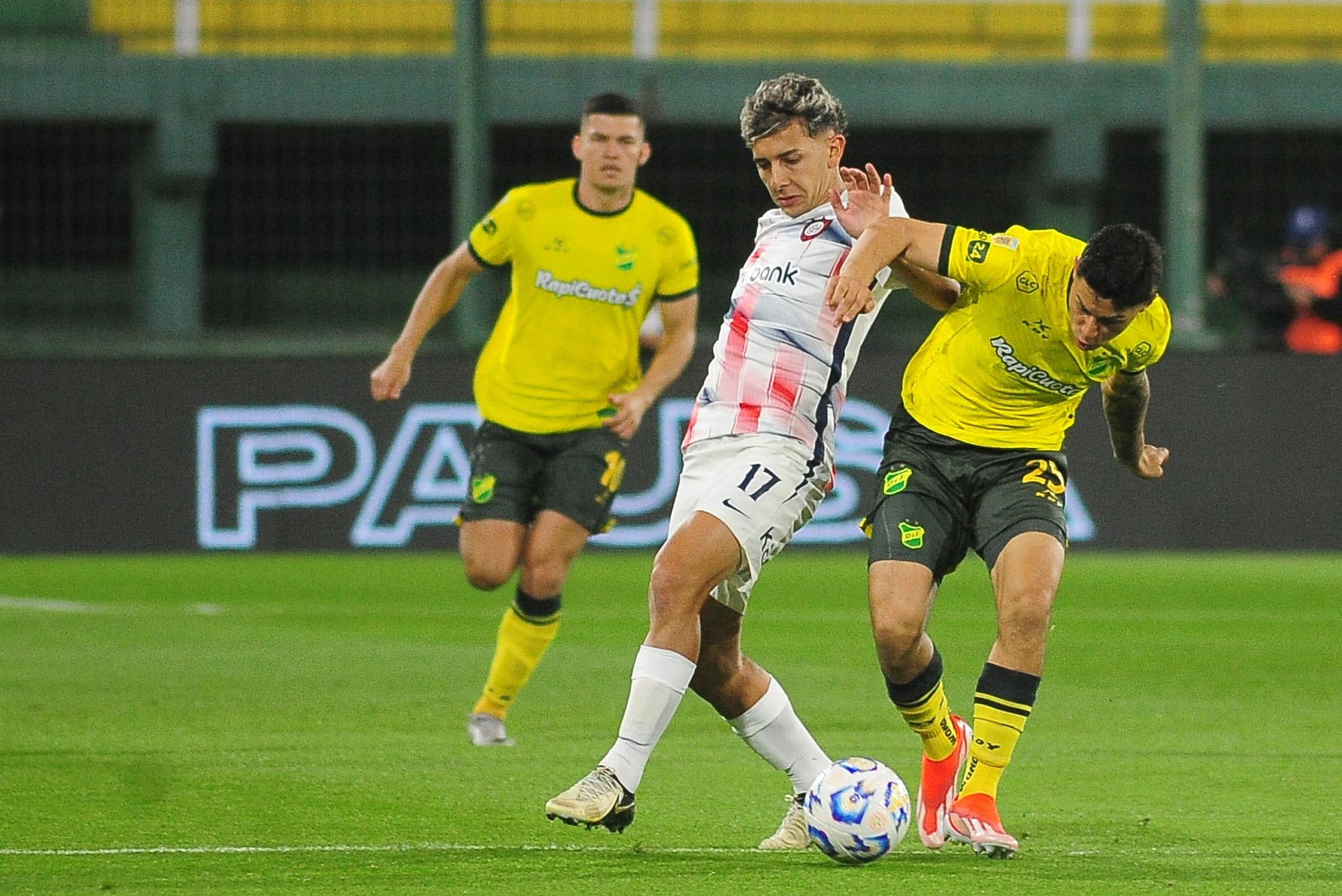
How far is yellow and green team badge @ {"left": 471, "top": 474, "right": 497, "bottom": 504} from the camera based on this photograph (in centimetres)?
761

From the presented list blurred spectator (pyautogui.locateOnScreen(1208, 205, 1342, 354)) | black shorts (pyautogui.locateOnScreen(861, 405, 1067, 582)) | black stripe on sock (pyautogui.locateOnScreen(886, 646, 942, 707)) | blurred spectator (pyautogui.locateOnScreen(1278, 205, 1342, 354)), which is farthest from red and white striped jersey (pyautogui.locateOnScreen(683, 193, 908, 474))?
blurred spectator (pyautogui.locateOnScreen(1278, 205, 1342, 354))

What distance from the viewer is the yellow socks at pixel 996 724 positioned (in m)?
5.30

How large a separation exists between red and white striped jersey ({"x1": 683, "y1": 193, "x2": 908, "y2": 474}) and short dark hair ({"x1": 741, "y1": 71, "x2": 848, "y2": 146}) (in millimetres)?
243

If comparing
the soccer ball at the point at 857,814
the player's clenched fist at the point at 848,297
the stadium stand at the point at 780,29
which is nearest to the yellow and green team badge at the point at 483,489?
the player's clenched fist at the point at 848,297

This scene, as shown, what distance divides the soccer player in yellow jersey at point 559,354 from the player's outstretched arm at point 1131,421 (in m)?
2.08

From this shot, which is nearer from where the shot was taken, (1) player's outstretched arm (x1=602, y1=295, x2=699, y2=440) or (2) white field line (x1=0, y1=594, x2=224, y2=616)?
(1) player's outstretched arm (x1=602, y1=295, x2=699, y2=440)

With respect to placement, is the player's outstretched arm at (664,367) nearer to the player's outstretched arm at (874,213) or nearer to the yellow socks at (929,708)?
the player's outstretched arm at (874,213)

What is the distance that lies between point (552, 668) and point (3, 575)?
506cm

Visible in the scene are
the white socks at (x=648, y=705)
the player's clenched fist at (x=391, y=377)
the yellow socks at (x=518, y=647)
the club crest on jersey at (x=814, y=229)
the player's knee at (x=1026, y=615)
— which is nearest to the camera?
the white socks at (x=648, y=705)

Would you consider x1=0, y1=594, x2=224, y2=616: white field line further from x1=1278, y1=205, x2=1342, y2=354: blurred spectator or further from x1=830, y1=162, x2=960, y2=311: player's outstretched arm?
x1=1278, y1=205, x2=1342, y2=354: blurred spectator

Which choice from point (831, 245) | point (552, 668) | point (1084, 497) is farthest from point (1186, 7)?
point (831, 245)

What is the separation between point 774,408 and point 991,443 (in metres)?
0.58

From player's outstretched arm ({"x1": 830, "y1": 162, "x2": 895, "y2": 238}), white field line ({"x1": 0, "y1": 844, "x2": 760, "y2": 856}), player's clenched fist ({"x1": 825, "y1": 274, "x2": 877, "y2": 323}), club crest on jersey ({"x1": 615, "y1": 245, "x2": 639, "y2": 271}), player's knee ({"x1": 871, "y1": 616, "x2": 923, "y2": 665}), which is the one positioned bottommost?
white field line ({"x1": 0, "y1": 844, "x2": 760, "y2": 856})

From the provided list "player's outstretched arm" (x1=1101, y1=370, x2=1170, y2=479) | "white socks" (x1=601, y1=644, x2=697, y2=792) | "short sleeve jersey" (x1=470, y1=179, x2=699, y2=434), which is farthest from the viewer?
"short sleeve jersey" (x1=470, y1=179, x2=699, y2=434)
